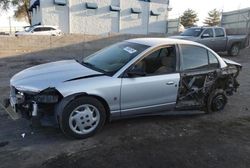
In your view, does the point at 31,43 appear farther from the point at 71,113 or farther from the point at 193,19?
the point at 193,19

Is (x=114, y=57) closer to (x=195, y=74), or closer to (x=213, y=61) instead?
(x=195, y=74)

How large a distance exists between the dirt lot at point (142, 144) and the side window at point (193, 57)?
105 cm

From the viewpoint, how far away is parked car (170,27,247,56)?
Answer: 1525 centimetres

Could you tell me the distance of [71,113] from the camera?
4.31m

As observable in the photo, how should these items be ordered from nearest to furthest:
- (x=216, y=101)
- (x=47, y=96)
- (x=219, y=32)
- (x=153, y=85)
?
(x=47, y=96)
(x=153, y=85)
(x=216, y=101)
(x=219, y=32)

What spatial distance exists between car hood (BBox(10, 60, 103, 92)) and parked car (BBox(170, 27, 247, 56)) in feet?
35.8

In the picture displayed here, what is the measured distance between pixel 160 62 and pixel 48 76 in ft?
6.63

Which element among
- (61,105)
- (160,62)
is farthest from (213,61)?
(61,105)

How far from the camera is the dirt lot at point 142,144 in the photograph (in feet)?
12.5

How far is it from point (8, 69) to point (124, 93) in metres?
7.88

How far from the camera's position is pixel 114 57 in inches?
→ 206

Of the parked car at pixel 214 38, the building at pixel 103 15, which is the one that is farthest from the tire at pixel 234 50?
the building at pixel 103 15

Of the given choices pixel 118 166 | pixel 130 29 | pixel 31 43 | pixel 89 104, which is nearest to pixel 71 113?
pixel 89 104

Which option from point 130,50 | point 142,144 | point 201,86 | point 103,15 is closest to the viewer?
point 142,144
